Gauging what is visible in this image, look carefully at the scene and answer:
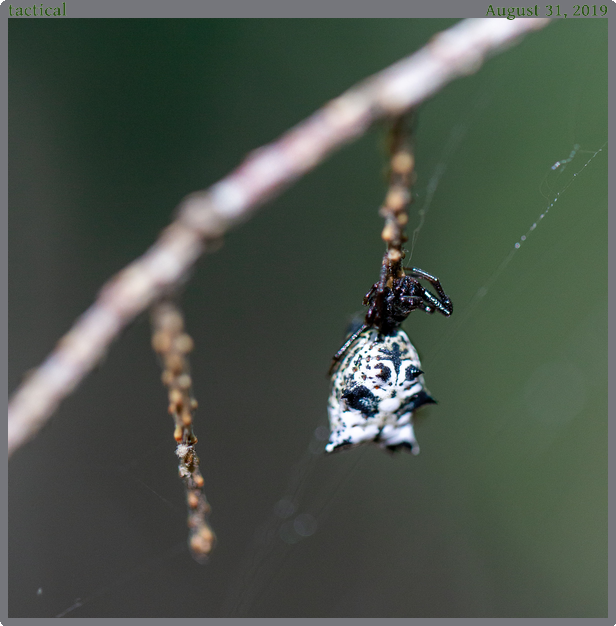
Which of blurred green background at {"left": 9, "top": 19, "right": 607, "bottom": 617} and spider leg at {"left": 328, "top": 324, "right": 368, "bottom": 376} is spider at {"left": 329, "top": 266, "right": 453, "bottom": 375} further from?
blurred green background at {"left": 9, "top": 19, "right": 607, "bottom": 617}

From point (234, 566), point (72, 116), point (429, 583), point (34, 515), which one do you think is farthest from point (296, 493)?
point (72, 116)

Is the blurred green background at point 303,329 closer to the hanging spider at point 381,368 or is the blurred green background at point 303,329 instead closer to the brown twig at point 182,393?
the hanging spider at point 381,368

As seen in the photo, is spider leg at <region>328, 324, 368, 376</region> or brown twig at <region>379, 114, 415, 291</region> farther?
spider leg at <region>328, 324, 368, 376</region>

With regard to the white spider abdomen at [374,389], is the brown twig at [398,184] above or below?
above

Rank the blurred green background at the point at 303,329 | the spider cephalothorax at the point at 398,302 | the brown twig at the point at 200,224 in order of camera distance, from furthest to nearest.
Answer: the blurred green background at the point at 303,329 < the spider cephalothorax at the point at 398,302 < the brown twig at the point at 200,224

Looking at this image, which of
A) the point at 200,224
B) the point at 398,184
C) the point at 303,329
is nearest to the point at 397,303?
the point at 398,184

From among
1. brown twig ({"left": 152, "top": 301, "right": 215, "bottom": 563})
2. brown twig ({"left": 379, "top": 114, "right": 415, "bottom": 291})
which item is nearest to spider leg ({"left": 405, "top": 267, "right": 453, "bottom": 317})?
brown twig ({"left": 379, "top": 114, "right": 415, "bottom": 291})

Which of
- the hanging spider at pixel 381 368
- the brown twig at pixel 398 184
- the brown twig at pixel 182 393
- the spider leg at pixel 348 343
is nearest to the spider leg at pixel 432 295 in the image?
the hanging spider at pixel 381 368
